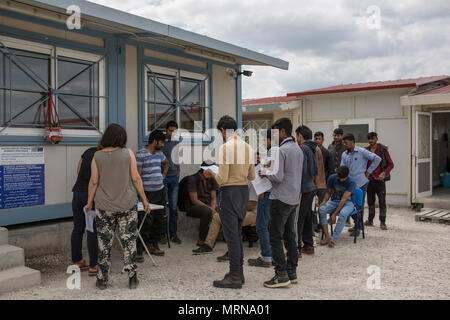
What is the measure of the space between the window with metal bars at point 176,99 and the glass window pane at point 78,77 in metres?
0.91

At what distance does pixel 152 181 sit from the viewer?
5316 millimetres

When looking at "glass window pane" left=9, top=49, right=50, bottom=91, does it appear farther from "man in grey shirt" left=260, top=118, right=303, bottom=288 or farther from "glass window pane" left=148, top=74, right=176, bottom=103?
"man in grey shirt" left=260, top=118, right=303, bottom=288

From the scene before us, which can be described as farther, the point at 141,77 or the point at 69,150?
the point at 141,77

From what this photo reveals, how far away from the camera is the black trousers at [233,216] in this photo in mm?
4062

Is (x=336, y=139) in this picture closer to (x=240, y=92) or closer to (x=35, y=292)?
(x=240, y=92)

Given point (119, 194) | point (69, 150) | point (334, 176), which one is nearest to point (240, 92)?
point (334, 176)

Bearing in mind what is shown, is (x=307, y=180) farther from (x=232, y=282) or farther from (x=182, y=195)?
(x=182, y=195)

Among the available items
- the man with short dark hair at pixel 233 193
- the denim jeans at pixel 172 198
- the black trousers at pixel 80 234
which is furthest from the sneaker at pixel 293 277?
the denim jeans at pixel 172 198

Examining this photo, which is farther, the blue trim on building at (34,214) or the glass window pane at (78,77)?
the glass window pane at (78,77)

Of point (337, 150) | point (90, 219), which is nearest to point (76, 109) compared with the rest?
point (90, 219)

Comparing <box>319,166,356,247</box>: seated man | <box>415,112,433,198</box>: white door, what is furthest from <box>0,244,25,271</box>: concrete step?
<box>415,112,433,198</box>: white door

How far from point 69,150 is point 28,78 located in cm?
97

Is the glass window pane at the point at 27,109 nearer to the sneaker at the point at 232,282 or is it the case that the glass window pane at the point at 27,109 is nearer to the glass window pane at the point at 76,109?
the glass window pane at the point at 76,109
